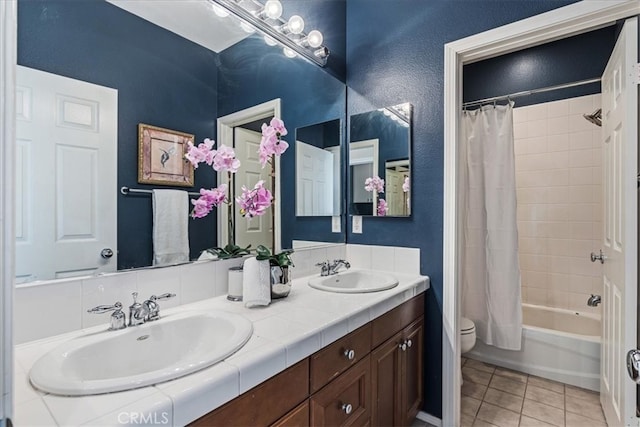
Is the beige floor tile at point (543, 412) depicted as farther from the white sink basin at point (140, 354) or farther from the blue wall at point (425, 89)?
the white sink basin at point (140, 354)

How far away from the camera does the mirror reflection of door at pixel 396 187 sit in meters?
1.88

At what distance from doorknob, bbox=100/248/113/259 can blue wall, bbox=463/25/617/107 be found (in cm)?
290

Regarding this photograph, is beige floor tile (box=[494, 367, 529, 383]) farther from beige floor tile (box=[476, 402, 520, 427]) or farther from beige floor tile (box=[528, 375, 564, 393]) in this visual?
beige floor tile (box=[476, 402, 520, 427])

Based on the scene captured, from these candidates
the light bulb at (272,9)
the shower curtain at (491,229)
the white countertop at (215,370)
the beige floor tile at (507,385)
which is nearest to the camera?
the white countertop at (215,370)

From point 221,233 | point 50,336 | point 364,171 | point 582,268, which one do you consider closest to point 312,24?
point 364,171

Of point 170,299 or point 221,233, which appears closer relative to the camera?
point 170,299

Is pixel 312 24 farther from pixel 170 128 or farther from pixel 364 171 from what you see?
pixel 170 128

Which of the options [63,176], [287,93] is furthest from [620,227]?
[63,176]

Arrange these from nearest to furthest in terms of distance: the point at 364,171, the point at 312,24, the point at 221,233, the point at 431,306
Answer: the point at 221,233, the point at 431,306, the point at 312,24, the point at 364,171

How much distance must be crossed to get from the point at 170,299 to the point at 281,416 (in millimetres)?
585

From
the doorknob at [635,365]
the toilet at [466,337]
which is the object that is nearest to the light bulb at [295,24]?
the doorknob at [635,365]

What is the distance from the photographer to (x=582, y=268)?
2.64 m

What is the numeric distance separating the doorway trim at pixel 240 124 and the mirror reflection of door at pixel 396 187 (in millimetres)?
685

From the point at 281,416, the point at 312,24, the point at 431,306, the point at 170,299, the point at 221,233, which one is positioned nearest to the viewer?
the point at 281,416
